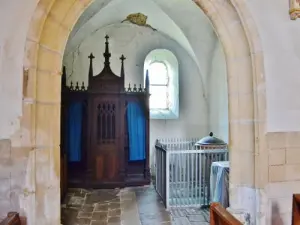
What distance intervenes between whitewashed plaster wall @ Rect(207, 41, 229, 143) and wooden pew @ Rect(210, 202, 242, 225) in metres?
3.55

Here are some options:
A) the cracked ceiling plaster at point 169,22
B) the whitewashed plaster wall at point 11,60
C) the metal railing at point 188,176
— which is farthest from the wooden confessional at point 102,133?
the whitewashed plaster wall at point 11,60

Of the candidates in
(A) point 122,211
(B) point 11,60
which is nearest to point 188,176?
(A) point 122,211

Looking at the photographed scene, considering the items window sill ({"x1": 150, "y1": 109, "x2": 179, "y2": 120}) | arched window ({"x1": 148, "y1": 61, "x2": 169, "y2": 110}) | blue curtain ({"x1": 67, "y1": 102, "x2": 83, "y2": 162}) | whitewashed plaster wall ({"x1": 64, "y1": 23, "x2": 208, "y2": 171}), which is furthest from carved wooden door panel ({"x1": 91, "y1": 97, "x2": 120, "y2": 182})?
arched window ({"x1": 148, "y1": 61, "x2": 169, "y2": 110})

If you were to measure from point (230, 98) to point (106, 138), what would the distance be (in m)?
3.34

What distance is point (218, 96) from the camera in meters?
5.36

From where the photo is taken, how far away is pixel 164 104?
6.16m

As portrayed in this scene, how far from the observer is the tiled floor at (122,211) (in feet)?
11.0

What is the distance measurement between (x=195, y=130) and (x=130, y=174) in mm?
1753

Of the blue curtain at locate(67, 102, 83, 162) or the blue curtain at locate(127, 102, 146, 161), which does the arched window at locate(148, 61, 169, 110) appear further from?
the blue curtain at locate(67, 102, 83, 162)

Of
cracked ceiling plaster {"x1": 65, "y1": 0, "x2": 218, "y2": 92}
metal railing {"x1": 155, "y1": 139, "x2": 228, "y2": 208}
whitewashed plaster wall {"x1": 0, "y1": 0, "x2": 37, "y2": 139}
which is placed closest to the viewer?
whitewashed plaster wall {"x1": 0, "y1": 0, "x2": 37, "y2": 139}

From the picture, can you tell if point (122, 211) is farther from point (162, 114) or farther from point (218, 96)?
point (218, 96)

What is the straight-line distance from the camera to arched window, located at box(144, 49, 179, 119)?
600 centimetres

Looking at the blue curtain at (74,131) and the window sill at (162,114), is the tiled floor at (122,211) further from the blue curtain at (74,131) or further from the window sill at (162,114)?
the window sill at (162,114)

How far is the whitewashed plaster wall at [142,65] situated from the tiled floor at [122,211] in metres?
1.67
